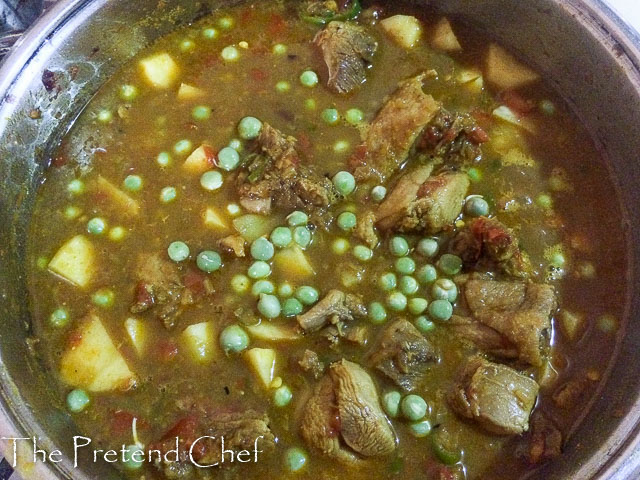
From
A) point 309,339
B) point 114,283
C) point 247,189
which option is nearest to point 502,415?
point 309,339

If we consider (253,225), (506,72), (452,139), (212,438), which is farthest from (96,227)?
(506,72)

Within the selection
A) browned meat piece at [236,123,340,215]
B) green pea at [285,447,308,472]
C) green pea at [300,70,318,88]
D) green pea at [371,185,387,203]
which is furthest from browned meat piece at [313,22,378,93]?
green pea at [285,447,308,472]

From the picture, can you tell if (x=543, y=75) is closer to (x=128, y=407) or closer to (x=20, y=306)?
(x=128, y=407)

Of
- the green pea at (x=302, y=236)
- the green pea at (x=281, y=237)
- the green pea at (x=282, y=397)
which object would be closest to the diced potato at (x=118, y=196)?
the green pea at (x=281, y=237)

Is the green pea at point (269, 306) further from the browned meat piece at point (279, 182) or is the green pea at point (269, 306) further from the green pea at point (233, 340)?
the browned meat piece at point (279, 182)

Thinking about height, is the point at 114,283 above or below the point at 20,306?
above

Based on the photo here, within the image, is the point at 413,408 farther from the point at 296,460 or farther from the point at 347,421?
the point at 296,460

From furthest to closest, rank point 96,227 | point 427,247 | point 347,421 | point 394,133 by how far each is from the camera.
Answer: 1. point 394,133
2. point 96,227
3. point 427,247
4. point 347,421
